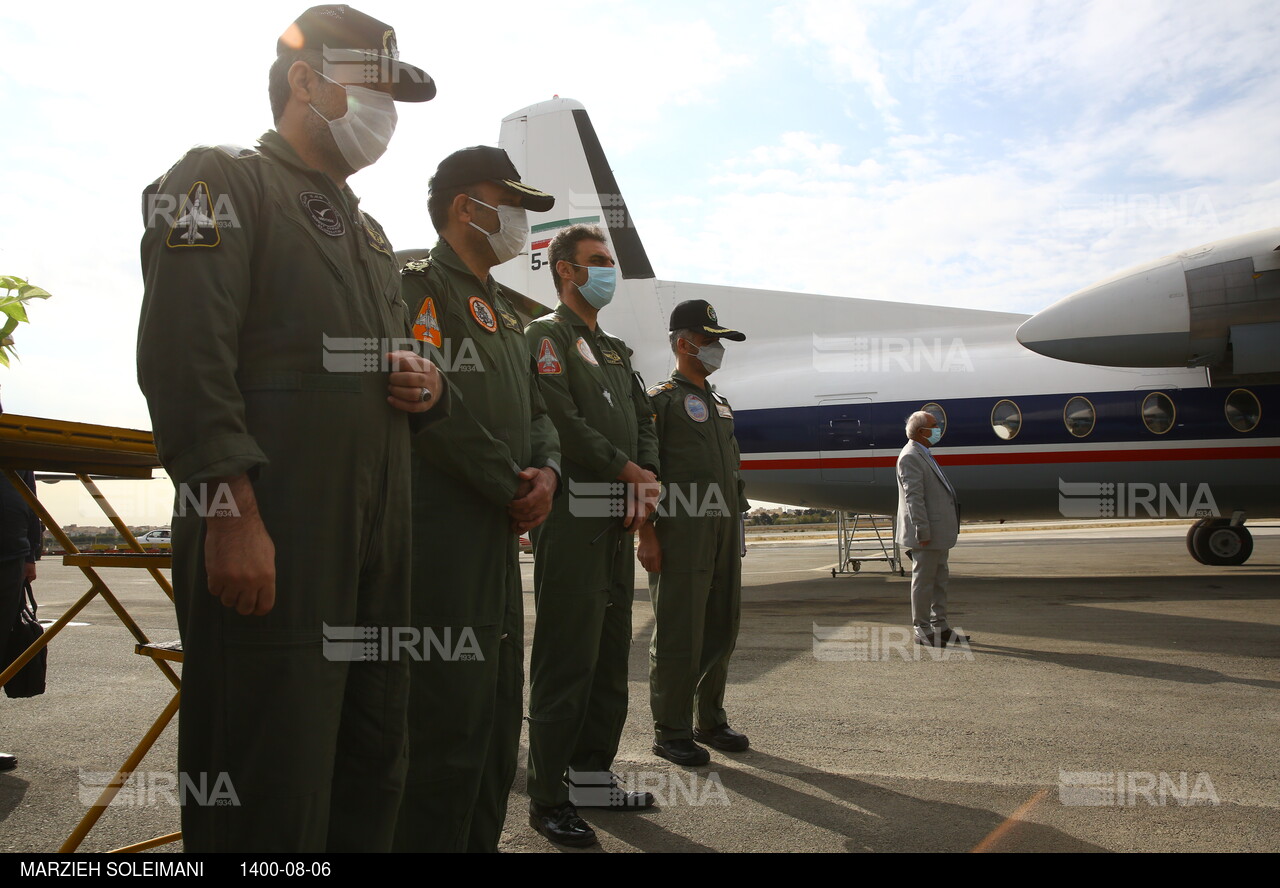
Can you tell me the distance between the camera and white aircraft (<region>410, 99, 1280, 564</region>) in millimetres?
9180

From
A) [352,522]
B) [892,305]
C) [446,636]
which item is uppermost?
[892,305]

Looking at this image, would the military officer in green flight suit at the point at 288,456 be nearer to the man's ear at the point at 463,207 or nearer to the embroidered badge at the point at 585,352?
the man's ear at the point at 463,207

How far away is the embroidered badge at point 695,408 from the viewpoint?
382 centimetres

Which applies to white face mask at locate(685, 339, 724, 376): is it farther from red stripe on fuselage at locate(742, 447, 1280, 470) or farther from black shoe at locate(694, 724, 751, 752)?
red stripe on fuselage at locate(742, 447, 1280, 470)

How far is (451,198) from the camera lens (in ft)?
7.80

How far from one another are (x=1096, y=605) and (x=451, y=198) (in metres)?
7.58

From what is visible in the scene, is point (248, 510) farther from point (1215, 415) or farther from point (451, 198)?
point (1215, 415)

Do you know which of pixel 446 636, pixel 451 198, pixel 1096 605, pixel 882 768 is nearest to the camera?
pixel 446 636

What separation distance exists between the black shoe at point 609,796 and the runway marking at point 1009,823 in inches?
42.0

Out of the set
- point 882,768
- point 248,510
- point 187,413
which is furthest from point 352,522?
point 882,768

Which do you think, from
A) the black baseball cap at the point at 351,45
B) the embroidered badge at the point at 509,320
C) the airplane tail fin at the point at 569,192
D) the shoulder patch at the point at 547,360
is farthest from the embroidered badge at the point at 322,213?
the airplane tail fin at the point at 569,192

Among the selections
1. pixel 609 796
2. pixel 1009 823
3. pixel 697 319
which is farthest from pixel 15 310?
pixel 1009 823

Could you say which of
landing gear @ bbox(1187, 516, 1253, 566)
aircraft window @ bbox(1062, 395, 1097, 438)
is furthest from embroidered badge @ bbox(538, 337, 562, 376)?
landing gear @ bbox(1187, 516, 1253, 566)

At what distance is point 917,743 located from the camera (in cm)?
349
